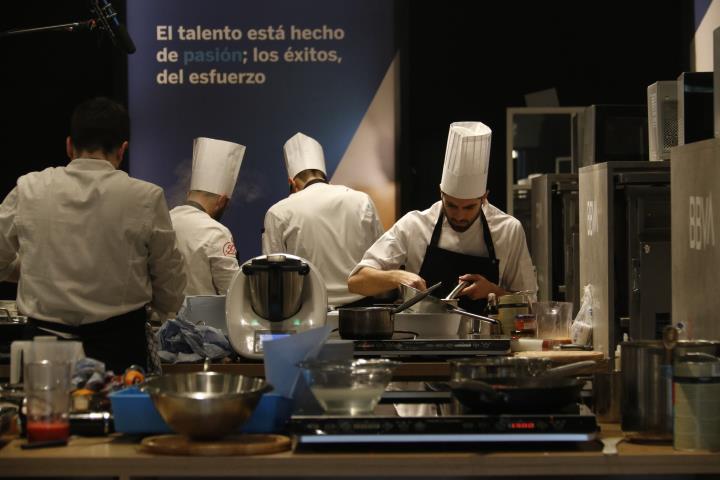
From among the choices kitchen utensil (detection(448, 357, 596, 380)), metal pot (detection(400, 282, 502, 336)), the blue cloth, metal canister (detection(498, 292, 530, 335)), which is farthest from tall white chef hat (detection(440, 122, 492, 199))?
kitchen utensil (detection(448, 357, 596, 380))

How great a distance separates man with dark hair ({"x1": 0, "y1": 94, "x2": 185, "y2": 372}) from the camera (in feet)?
11.6

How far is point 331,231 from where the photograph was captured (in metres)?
5.43

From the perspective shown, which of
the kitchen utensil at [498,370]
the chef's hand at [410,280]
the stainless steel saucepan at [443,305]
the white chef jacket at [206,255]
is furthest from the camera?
the white chef jacket at [206,255]

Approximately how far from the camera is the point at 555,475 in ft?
6.02

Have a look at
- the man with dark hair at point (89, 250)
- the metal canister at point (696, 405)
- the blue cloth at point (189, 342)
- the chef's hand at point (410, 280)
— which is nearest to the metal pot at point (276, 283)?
the blue cloth at point (189, 342)

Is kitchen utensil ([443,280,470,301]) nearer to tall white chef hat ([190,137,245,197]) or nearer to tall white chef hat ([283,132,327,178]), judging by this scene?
tall white chef hat ([190,137,245,197])

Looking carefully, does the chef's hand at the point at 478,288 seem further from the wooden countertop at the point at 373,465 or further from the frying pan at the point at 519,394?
the wooden countertop at the point at 373,465

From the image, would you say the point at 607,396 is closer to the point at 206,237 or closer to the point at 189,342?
the point at 189,342

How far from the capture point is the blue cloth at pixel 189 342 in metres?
3.36

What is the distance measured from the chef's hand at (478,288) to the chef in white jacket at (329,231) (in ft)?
4.29

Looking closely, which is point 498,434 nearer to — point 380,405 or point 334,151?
point 380,405

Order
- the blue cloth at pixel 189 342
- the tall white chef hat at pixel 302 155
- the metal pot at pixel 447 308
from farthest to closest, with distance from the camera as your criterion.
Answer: the tall white chef hat at pixel 302 155 < the metal pot at pixel 447 308 < the blue cloth at pixel 189 342

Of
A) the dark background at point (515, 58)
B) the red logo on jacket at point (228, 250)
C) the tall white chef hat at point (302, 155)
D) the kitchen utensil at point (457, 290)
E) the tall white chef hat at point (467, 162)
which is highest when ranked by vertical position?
the dark background at point (515, 58)

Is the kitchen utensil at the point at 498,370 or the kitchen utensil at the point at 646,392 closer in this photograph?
the kitchen utensil at the point at 646,392
